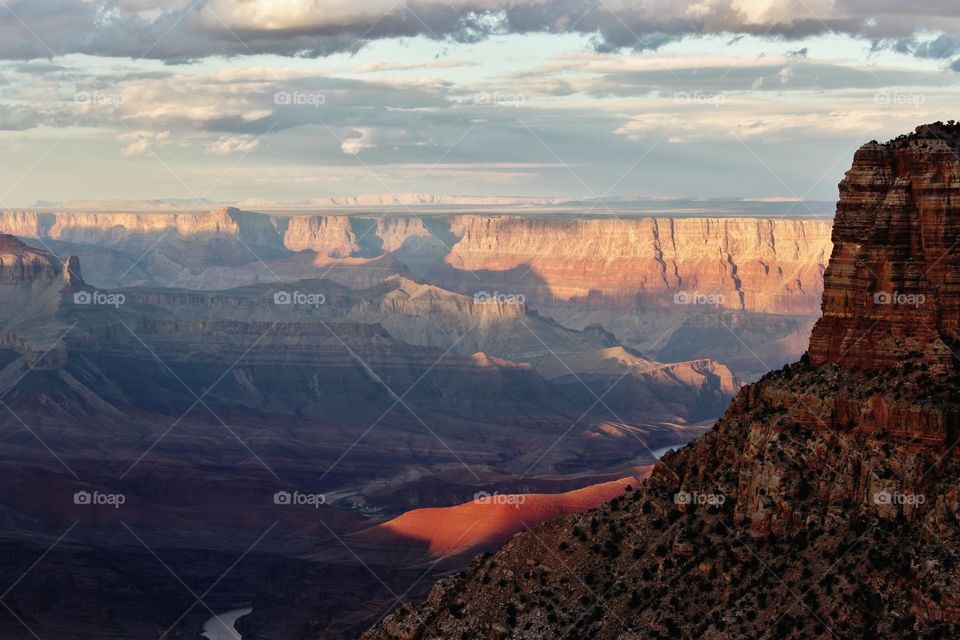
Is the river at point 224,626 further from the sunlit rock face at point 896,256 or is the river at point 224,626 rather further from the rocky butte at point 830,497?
the sunlit rock face at point 896,256

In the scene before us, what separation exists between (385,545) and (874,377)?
131 m

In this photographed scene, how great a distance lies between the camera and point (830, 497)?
5675 cm

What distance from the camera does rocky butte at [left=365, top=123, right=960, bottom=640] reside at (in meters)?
54.0

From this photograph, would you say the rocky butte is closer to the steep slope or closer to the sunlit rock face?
the sunlit rock face

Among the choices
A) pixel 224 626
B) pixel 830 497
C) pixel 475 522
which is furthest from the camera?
pixel 475 522

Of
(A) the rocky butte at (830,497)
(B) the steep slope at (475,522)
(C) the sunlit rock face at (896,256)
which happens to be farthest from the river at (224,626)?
(C) the sunlit rock face at (896,256)

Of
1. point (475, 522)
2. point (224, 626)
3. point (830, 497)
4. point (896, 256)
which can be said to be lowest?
point (224, 626)

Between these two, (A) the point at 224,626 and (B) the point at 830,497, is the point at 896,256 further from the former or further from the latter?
(A) the point at 224,626

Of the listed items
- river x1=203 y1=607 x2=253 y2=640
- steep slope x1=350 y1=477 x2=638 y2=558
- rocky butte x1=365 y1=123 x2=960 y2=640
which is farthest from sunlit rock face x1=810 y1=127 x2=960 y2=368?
river x1=203 y1=607 x2=253 y2=640

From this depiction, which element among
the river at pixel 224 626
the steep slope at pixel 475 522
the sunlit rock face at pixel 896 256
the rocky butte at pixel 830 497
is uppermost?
the sunlit rock face at pixel 896 256

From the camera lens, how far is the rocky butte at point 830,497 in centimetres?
5400

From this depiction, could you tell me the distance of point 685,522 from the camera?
2383 inches

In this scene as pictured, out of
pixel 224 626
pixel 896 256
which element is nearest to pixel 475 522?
pixel 224 626

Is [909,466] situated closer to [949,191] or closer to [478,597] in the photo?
[949,191]
